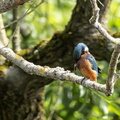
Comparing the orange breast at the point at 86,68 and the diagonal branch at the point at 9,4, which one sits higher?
the diagonal branch at the point at 9,4

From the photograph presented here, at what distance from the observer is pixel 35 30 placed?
5.57 m

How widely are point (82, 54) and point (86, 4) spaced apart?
2.35 ft

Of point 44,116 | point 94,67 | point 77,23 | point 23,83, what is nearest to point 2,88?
point 23,83

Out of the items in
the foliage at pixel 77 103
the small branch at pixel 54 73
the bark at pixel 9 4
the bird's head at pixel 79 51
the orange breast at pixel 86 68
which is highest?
the bark at pixel 9 4

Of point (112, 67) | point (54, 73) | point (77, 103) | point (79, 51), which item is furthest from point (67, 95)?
point (112, 67)

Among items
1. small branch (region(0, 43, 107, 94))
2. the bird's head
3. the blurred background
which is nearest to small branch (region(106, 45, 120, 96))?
small branch (region(0, 43, 107, 94))

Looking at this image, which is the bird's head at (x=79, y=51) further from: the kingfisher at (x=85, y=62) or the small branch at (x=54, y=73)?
the small branch at (x=54, y=73)

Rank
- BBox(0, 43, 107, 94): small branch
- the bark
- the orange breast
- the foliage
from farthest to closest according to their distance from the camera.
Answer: the foliage < the orange breast < the bark < BBox(0, 43, 107, 94): small branch

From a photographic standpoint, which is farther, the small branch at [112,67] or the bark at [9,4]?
the bark at [9,4]

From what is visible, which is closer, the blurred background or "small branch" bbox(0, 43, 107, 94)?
"small branch" bbox(0, 43, 107, 94)

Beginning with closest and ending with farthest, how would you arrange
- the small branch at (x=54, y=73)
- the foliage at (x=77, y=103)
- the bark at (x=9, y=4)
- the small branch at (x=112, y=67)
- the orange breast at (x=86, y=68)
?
the small branch at (x=112, y=67) → the small branch at (x=54, y=73) → the bark at (x=9, y=4) → the orange breast at (x=86, y=68) → the foliage at (x=77, y=103)

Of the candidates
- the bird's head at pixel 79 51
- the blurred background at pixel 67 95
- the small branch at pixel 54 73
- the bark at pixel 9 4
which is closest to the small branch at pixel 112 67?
the small branch at pixel 54 73

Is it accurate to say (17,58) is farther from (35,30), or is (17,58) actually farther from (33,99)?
(35,30)

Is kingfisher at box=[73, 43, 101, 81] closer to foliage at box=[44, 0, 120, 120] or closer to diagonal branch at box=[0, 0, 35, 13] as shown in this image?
diagonal branch at box=[0, 0, 35, 13]
